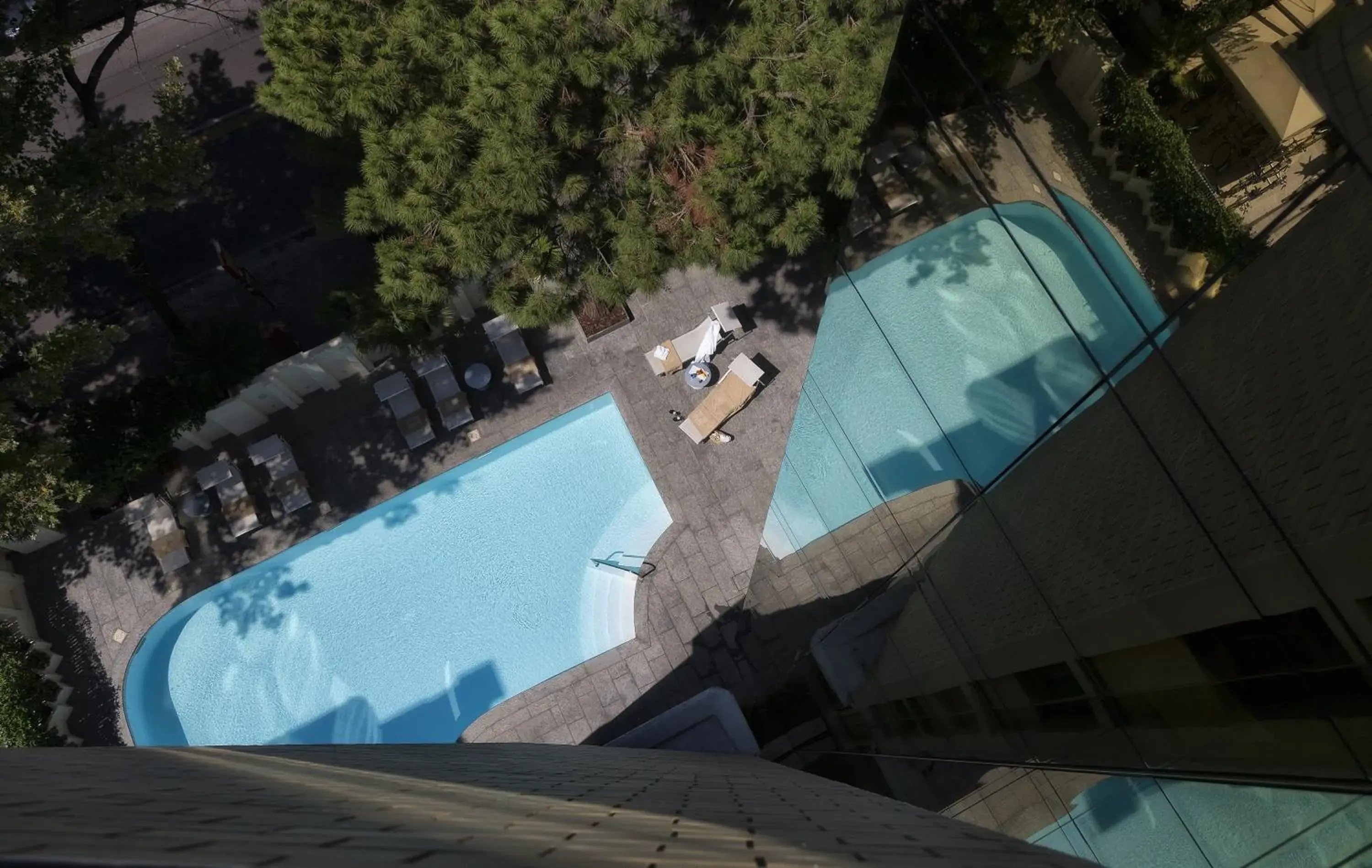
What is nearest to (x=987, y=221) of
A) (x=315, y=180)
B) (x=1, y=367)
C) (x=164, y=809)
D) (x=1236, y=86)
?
(x=1236, y=86)

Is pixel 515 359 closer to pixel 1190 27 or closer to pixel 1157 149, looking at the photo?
pixel 1157 149

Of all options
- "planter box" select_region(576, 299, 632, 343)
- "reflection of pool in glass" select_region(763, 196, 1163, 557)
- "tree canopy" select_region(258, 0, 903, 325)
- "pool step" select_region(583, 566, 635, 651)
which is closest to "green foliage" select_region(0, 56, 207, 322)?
"tree canopy" select_region(258, 0, 903, 325)

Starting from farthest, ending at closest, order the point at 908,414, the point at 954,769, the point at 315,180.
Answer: the point at 315,180 → the point at 908,414 → the point at 954,769

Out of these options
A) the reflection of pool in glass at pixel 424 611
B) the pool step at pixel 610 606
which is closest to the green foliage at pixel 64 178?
the reflection of pool in glass at pixel 424 611

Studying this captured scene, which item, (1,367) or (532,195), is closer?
(532,195)

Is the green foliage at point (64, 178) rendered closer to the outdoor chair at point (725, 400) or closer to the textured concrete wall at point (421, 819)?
the textured concrete wall at point (421, 819)

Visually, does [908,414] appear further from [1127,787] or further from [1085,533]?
[1127,787]

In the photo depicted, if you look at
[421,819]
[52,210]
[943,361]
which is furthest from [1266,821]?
[52,210]
